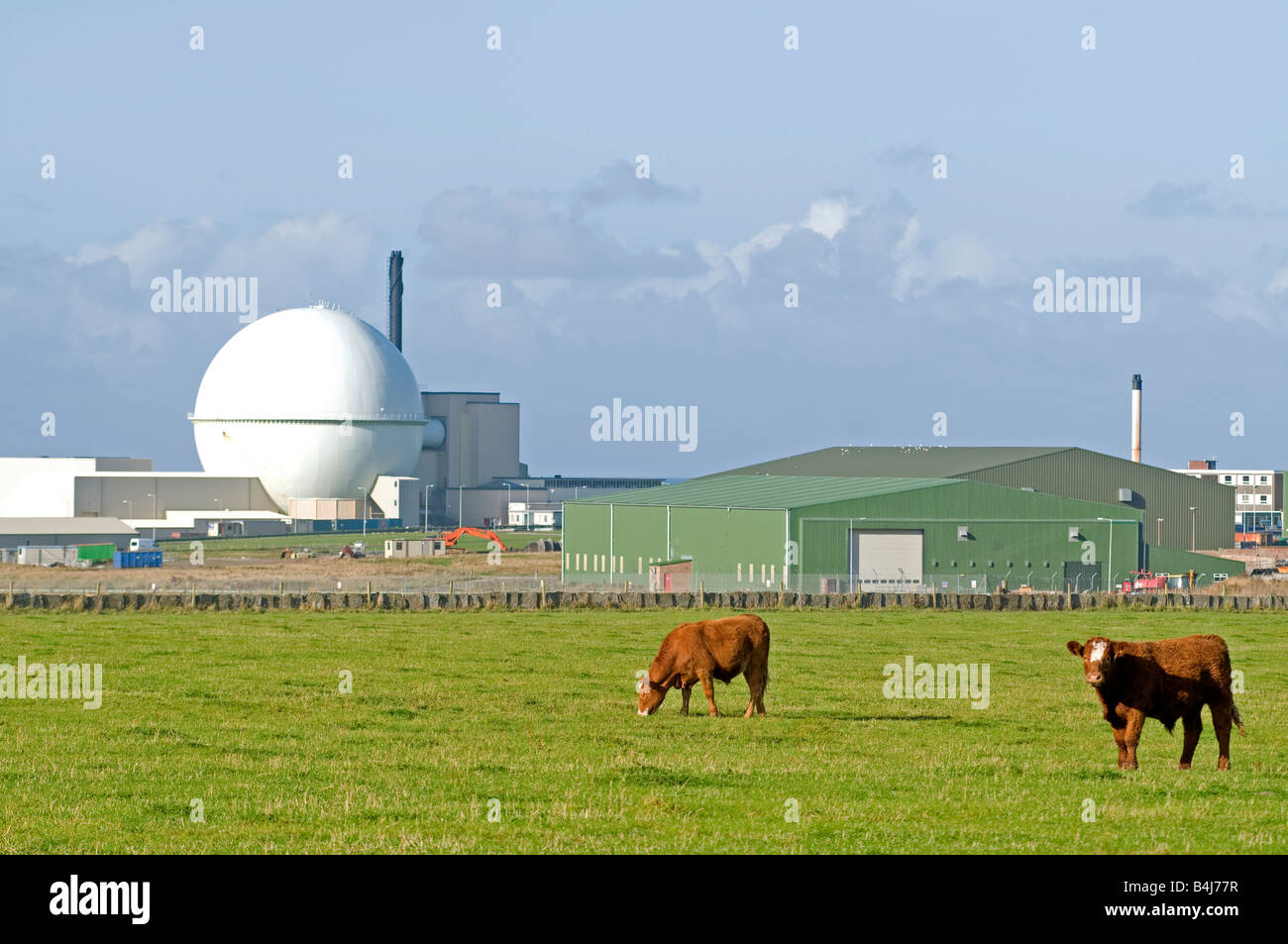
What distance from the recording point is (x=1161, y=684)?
1742cm

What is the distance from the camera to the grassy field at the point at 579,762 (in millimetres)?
13969

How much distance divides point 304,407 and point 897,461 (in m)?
54.3

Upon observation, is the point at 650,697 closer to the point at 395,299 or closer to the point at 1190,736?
the point at 1190,736

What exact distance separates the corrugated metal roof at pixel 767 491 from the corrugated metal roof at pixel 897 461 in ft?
25.9

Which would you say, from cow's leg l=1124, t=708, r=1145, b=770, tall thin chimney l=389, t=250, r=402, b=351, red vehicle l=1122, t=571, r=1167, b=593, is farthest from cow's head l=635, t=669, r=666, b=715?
tall thin chimney l=389, t=250, r=402, b=351

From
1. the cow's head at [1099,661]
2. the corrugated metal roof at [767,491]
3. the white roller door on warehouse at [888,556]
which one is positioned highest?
the corrugated metal roof at [767,491]

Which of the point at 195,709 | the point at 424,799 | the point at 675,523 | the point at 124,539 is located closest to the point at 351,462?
the point at 124,539

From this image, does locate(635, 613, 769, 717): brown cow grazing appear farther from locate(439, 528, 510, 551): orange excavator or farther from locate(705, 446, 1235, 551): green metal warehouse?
locate(439, 528, 510, 551): orange excavator

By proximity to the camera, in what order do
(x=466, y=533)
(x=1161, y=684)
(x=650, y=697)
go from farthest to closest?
(x=466, y=533) < (x=650, y=697) < (x=1161, y=684)

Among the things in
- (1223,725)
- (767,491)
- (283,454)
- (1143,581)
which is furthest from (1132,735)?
(283,454)

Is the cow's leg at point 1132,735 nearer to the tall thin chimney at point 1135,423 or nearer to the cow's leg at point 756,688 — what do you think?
the cow's leg at point 756,688

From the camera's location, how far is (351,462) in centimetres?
13612

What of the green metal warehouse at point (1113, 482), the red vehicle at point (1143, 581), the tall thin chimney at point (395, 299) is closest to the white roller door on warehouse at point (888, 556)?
the red vehicle at point (1143, 581)

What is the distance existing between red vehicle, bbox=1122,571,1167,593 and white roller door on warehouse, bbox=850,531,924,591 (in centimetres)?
847
